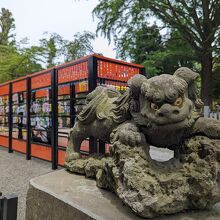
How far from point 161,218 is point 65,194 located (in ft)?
2.53

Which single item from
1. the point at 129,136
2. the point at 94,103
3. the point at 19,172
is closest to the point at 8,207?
the point at 129,136

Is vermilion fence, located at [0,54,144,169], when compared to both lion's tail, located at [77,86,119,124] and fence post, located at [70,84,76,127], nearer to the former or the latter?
fence post, located at [70,84,76,127]

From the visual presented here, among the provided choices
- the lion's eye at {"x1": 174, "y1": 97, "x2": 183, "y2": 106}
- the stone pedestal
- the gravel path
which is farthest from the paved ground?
the lion's eye at {"x1": 174, "y1": 97, "x2": 183, "y2": 106}

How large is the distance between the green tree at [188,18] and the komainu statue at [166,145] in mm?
9491

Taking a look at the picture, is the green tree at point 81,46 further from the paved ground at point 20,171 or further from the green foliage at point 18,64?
the paved ground at point 20,171

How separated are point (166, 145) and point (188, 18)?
36.7 feet

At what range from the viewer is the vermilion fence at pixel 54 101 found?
4141 millimetres

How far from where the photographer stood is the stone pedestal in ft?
5.22

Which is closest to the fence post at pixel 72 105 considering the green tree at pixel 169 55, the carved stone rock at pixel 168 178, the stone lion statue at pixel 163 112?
the stone lion statue at pixel 163 112

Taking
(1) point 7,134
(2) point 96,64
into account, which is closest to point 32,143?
(1) point 7,134

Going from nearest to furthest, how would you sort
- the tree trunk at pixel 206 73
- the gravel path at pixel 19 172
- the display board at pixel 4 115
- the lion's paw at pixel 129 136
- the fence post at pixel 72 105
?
the lion's paw at pixel 129 136, the gravel path at pixel 19 172, the fence post at pixel 72 105, the display board at pixel 4 115, the tree trunk at pixel 206 73

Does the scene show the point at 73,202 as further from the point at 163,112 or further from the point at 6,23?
the point at 6,23

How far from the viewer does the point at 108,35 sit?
12172 mm

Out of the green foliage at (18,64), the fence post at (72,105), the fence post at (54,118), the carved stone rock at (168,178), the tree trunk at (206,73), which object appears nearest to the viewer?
the carved stone rock at (168,178)
